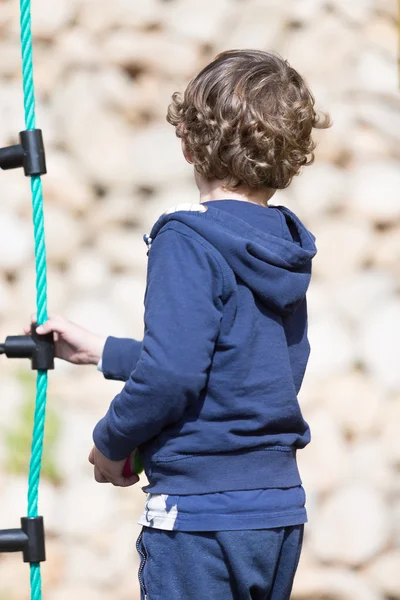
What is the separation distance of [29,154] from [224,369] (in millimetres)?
607

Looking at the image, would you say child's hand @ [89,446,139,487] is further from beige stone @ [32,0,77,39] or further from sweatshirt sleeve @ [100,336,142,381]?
beige stone @ [32,0,77,39]

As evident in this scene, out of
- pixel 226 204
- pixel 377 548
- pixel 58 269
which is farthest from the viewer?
pixel 58 269

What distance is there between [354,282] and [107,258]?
114 centimetres

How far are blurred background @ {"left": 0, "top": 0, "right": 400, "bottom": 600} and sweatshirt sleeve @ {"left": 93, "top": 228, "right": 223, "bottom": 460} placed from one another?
2017 millimetres

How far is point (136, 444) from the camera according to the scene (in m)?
1.58

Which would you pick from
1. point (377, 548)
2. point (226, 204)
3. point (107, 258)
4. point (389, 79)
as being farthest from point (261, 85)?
point (389, 79)

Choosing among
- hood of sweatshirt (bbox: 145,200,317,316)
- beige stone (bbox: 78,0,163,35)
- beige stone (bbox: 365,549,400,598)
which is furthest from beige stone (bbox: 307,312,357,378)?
hood of sweatshirt (bbox: 145,200,317,316)

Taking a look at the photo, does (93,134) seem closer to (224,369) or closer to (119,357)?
(119,357)

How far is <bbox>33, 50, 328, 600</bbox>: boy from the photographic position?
4.97 ft

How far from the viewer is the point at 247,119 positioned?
1.59 meters

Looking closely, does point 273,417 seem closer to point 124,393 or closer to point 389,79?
point 124,393

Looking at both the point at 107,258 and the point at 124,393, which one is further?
Result: the point at 107,258

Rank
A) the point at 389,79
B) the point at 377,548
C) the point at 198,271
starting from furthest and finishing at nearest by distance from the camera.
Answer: the point at 389,79, the point at 377,548, the point at 198,271

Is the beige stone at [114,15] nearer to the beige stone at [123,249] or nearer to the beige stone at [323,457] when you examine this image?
the beige stone at [123,249]
